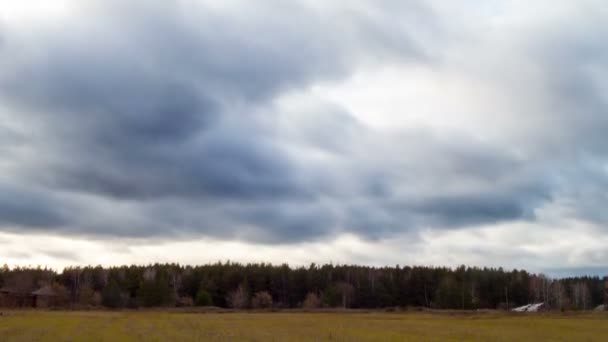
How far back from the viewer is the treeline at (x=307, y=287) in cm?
14862

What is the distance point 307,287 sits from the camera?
172 meters

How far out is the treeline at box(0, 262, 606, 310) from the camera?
488 feet

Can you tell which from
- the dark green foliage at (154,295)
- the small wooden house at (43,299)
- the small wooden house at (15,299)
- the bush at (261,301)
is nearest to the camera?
the small wooden house at (15,299)

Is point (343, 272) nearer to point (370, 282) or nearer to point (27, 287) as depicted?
point (370, 282)

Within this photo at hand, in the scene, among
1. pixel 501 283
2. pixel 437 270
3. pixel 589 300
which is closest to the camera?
pixel 501 283

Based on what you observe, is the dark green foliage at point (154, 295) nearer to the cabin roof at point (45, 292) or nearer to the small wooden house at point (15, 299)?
the cabin roof at point (45, 292)

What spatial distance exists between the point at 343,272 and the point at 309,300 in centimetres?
3267

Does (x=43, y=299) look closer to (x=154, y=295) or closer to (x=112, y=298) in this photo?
(x=112, y=298)

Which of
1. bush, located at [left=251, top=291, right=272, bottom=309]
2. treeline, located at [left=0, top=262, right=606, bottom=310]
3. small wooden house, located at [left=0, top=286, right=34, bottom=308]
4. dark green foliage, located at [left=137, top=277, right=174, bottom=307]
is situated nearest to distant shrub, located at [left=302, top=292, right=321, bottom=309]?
treeline, located at [left=0, top=262, right=606, bottom=310]

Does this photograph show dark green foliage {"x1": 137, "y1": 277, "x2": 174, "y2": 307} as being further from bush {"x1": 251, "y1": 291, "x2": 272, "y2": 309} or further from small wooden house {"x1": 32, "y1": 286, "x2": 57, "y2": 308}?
bush {"x1": 251, "y1": 291, "x2": 272, "y2": 309}

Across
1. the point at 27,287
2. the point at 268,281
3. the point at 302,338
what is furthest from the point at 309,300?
the point at 302,338

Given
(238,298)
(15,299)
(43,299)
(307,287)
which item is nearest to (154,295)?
(238,298)

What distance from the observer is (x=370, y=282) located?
574ft

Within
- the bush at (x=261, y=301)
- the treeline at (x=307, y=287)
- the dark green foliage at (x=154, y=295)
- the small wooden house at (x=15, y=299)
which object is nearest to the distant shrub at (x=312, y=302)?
the treeline at (x=307, y=287)
